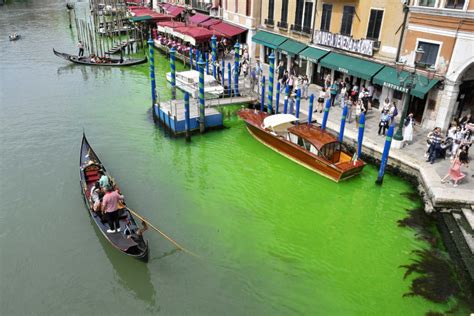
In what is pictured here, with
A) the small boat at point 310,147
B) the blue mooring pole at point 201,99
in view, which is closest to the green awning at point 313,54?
the small boat at point 310,147

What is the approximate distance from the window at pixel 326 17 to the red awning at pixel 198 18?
16255 millimetres

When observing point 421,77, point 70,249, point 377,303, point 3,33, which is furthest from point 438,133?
point 3,33

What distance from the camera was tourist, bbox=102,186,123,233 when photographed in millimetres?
11047

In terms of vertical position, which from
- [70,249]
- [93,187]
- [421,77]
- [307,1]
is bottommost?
[70,249]

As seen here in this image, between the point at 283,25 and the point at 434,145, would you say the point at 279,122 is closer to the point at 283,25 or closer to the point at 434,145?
the point at 434,145

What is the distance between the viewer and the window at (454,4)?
49.6ft

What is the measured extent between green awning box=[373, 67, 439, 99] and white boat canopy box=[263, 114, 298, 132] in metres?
4.78

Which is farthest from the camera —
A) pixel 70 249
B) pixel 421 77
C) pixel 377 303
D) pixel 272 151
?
pixel 272 151

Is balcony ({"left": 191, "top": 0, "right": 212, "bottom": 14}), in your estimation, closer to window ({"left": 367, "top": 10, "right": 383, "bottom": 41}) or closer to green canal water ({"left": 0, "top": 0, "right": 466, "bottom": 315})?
green canal water ({"left": 0, "top": 0, "right": 466, "bottom": 315})

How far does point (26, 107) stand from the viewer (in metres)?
23.3

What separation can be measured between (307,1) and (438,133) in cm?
1284

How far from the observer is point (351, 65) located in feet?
67.4

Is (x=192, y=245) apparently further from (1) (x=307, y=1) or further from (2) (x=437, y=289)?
(1) (x=307, y=1)

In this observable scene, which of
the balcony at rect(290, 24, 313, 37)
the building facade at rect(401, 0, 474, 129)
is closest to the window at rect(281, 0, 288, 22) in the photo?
the balcony at rect(290, 24, 313, 37)
